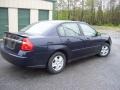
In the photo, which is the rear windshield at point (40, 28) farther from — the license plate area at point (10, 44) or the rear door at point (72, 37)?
the license plate area at point (10, 44)

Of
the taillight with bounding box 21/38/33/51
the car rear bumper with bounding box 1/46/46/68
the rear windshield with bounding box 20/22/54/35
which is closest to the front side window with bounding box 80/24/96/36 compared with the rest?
the rear windshield with bounding box 20/22/54/35

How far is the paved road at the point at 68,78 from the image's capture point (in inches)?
161

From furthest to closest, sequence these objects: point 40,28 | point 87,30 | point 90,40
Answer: point 87,30, point 90,40, point 40,28

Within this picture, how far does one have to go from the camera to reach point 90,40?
598 centimetres

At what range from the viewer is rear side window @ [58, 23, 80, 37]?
515 centimetres

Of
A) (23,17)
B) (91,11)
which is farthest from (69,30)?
(91,11)

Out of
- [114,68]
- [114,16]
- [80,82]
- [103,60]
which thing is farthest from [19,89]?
[114,16]

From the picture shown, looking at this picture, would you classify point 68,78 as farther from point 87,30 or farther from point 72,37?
point 87,30

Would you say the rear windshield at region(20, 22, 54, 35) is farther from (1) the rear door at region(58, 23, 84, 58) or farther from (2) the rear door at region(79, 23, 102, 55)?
(2) the rear door at region(79, 23, 102, 55)

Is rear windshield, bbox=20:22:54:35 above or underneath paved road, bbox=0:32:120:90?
above

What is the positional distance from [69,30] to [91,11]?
29.7 metres

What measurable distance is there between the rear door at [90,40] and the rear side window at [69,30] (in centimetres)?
31

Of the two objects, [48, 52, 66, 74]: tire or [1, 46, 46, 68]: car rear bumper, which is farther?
[48, 52, 66, 74]: tire

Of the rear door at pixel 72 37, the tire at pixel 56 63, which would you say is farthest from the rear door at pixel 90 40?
the tire at pixel 56 63
